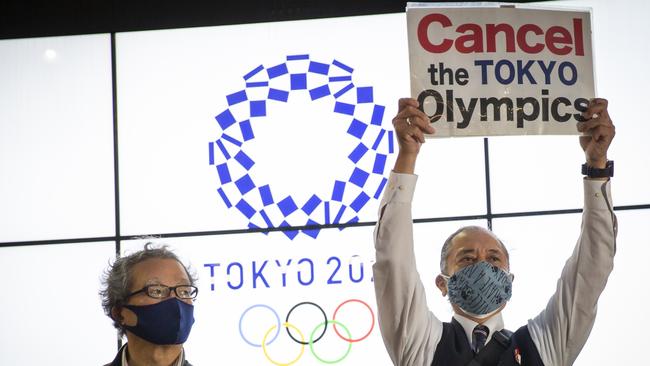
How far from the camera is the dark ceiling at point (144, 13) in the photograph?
15.5ft

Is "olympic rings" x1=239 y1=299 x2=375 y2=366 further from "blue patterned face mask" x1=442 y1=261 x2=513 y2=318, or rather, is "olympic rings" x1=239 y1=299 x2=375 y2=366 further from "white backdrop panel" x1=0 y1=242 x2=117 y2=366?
"blue patterned face mask" x1=442 y1=261 x2=513 y2=318

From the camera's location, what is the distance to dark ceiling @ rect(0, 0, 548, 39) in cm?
473

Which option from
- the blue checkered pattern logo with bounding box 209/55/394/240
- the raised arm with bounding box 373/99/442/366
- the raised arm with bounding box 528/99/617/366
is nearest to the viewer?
the raised arm with bounding box 373/99/442/366

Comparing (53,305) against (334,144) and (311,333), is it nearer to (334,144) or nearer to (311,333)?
(311,333)

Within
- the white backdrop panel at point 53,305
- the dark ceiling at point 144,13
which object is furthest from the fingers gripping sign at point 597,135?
the white backdrop panel at point 53,305

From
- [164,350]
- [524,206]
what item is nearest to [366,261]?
[524,206]

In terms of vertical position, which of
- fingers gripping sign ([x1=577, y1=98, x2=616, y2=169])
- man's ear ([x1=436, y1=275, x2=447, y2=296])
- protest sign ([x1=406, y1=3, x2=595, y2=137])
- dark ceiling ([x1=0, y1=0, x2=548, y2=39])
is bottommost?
man's ear ([x1=436, y1=275, x2=447, y2=296])

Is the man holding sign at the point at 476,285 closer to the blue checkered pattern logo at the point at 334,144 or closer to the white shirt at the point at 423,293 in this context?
the white shirt at the point at 423,293

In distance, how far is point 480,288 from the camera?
244 centimetres

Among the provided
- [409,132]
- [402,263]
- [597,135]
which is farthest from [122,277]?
[597,135]

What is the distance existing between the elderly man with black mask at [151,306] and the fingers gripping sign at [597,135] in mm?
1145

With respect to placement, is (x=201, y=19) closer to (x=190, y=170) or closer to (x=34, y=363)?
(x=190, y=170)

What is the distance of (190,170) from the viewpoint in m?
4.65

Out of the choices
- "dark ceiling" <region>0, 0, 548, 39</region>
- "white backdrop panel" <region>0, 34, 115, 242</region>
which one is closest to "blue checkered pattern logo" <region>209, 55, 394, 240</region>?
"dark ceiling" <region>0, 0, 548, 39</region>
